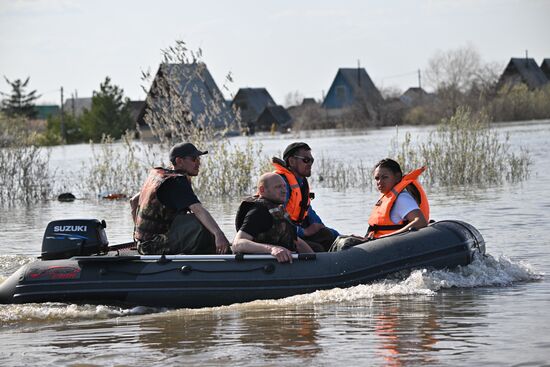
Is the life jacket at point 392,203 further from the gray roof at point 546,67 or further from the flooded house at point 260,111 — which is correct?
the gray roof at point 546,67

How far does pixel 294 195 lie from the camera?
8688 mm

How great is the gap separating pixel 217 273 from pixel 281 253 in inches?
20.4

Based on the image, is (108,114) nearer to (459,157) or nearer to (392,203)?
(459,157)

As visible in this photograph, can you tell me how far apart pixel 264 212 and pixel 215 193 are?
9.32 metres

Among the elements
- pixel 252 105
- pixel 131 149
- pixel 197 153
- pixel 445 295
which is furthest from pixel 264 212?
pixel 252 105

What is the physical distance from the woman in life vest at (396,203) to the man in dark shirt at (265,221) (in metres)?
0.83

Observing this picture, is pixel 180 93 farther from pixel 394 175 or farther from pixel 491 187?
pixel 394 175

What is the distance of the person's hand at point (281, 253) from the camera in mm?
8008

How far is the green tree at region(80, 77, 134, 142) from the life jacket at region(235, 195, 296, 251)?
44496mm

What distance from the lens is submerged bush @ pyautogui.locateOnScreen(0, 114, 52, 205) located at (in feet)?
61.4

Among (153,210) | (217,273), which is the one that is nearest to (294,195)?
(217,273)

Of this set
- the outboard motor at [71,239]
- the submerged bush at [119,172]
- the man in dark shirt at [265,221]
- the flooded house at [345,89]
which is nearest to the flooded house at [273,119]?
the flooded house at [345,89]

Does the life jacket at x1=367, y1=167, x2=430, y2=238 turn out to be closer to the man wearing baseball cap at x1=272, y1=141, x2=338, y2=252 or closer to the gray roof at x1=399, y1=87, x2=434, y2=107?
the man wearing baseball cap at x1=272, y1=141, x2=338, y2=252

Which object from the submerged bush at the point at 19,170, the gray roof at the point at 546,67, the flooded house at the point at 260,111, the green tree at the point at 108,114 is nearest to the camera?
the submerged bush at the point at 19,170
